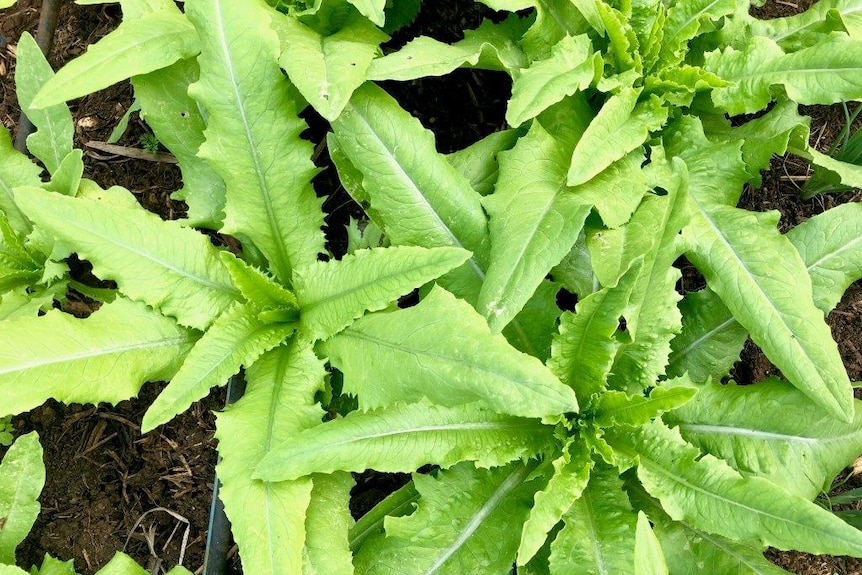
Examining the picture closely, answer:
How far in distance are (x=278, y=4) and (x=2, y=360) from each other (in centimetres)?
120

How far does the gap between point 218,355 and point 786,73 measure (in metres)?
1.69

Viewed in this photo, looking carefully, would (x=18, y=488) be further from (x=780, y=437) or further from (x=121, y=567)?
(x=780, y=437)

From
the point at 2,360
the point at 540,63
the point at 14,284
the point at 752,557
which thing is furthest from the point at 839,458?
the point at 14,284

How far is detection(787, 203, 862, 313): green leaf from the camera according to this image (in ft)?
6.05

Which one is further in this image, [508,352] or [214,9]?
[214,9]

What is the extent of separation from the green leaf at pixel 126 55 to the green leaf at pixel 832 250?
5.78 ft

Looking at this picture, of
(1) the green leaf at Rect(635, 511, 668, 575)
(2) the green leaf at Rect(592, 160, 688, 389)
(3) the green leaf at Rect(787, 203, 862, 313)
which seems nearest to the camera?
(1) the green leaf at Rect(635, 511, 668, 575)

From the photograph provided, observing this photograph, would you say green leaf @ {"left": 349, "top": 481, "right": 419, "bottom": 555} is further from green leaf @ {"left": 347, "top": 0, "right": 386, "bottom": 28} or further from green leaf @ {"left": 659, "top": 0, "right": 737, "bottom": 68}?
green leaf @ {"left": 659, "top": 0, "right": 737, "bottom": 68}

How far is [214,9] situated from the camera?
1654mm

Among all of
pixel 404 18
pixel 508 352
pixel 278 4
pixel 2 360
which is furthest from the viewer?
pixel 404 18

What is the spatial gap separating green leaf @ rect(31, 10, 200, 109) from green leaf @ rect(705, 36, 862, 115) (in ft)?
4.85

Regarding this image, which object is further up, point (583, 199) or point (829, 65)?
point (829, 65)

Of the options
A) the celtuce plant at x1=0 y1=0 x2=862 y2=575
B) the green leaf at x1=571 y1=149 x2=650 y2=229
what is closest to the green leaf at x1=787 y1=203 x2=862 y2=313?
the celtuce plant at x1=0 y1=0 x2=862 y2=575

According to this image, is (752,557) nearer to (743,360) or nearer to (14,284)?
(743,360)
